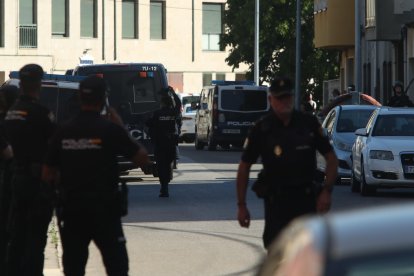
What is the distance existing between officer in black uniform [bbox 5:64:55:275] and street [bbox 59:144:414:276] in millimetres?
1678

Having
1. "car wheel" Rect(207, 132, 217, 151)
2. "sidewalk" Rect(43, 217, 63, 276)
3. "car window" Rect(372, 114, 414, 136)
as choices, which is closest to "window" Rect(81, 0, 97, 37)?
"car wheel" Rect(207, 132, 217, 151)

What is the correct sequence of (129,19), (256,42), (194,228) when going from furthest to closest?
(129,19) → (256,42) → (194,228)

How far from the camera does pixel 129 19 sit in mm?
74188

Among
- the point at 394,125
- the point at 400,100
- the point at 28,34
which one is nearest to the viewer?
the point at 394,125

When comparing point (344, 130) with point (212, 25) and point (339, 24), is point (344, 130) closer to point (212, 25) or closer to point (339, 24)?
point (339, 24)

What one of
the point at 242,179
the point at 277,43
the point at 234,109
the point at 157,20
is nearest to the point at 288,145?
the point at 242,179

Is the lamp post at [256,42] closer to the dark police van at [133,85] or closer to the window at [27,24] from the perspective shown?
the window at [27,24]

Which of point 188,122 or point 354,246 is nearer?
point 354,246

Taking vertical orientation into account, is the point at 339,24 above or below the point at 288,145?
above

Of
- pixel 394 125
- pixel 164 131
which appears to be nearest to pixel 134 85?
pixel 164 131

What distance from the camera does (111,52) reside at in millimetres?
73250

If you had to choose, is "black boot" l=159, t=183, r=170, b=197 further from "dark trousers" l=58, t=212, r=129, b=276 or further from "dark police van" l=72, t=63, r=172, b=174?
"dark trousers" l=58, t=212, r=129, b=276

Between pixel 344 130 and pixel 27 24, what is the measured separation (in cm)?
4506

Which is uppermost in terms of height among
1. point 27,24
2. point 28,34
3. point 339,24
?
point 27,24
